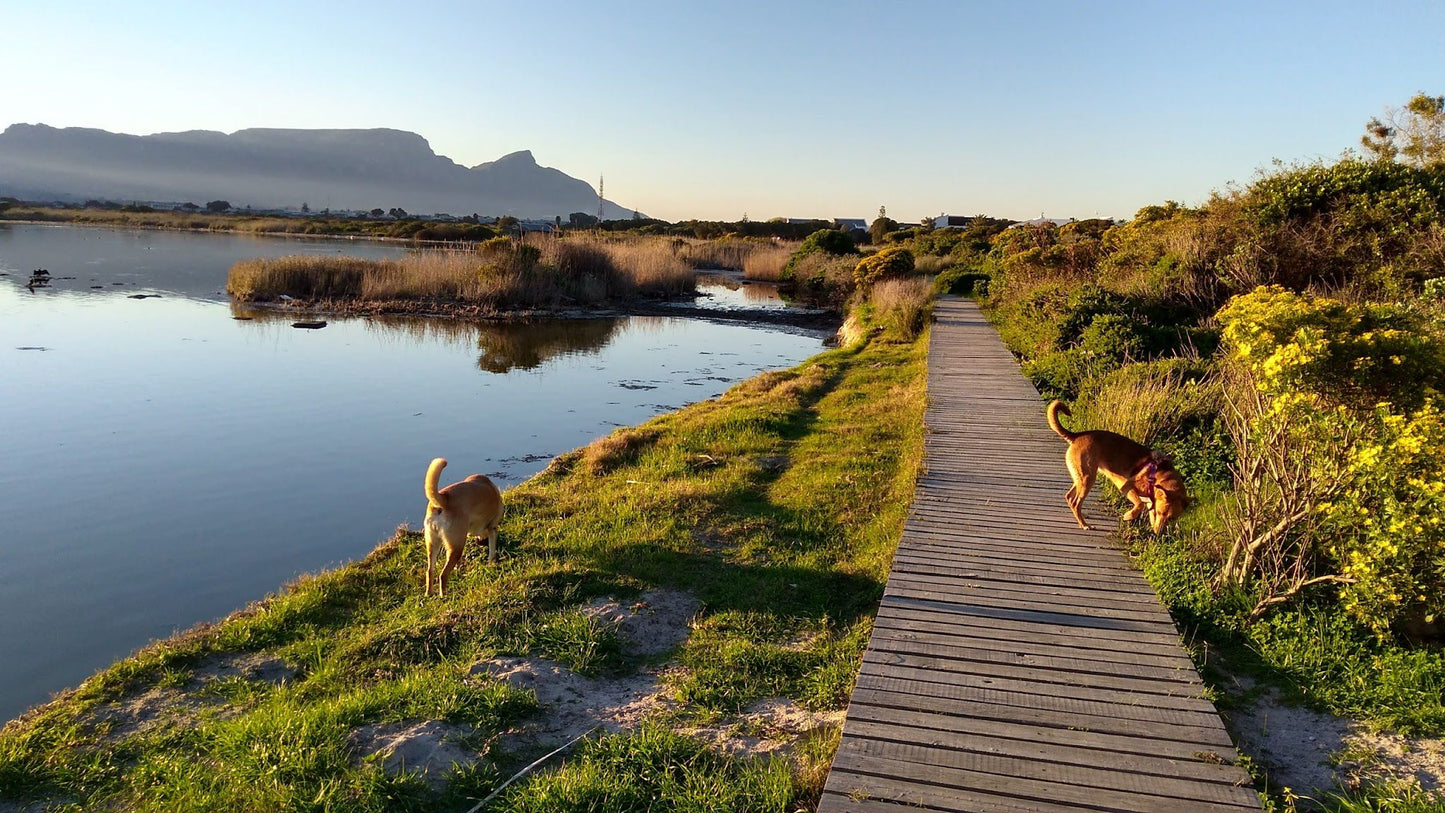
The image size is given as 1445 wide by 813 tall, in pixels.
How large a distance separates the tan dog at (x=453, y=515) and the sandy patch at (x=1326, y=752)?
195 inches

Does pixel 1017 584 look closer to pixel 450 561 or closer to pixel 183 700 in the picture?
pixel 450 561

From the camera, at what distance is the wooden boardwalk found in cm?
299

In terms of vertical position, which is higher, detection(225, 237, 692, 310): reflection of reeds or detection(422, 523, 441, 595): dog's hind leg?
detection(225, 237, 692, 310): reflection of reeds

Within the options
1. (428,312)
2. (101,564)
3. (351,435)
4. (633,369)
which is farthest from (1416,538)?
(428,312)

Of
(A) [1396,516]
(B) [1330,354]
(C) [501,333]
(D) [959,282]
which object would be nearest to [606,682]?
(A) [1396,516]

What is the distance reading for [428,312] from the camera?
87.9 feet

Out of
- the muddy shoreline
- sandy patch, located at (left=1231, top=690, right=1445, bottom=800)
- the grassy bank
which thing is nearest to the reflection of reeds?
the muddy shoreline

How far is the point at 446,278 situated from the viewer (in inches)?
1110

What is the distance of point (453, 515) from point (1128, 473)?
518cm

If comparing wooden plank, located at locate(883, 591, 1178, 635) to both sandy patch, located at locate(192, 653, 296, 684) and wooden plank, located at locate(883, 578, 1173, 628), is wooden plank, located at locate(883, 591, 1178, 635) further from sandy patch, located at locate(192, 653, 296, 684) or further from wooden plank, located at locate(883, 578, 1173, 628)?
sandy patch, located at locate(192, 653, 296, 684)

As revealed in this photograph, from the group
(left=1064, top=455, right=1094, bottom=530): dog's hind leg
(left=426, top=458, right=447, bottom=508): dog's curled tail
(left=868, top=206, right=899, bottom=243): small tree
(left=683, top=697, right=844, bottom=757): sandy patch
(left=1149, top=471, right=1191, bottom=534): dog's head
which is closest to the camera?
(left=683, top=697, right=844, bottom=757): sandy patch

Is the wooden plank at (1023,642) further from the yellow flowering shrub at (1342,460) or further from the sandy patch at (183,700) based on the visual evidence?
the sandy patch at (183,700)

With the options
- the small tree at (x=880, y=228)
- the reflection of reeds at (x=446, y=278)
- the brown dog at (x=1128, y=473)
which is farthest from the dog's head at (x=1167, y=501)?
the small tree at (x=880, y=228)

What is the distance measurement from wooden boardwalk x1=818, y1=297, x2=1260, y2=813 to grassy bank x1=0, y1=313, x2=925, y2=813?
40cm
